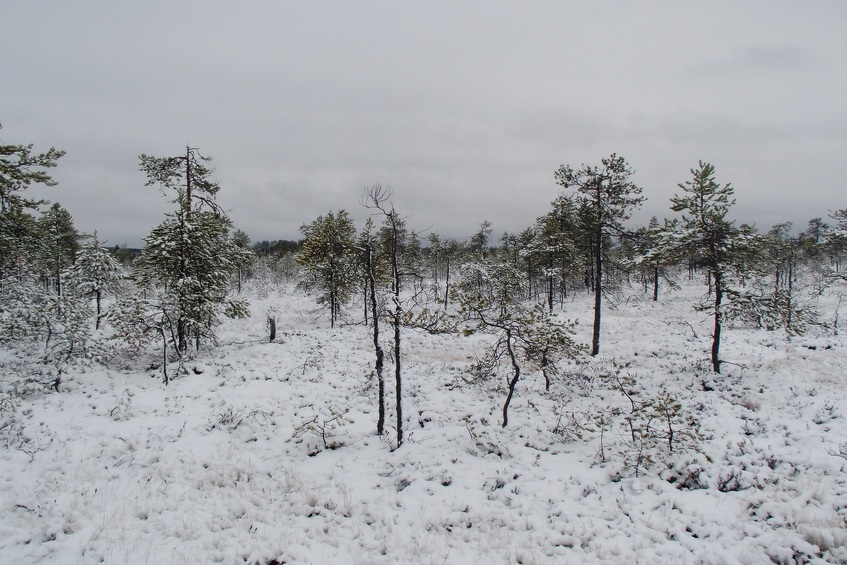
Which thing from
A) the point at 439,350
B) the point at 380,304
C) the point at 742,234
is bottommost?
the point at 439,350

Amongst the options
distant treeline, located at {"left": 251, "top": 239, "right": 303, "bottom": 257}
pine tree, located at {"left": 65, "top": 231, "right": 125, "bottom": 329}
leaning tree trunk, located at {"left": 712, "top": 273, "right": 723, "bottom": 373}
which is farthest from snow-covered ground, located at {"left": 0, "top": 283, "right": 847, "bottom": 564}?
distant treeline, located at {"left": 251, "top": 239, "right": 303, "bottom": 257}

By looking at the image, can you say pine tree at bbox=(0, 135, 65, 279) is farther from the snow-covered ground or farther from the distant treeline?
the distant treeline

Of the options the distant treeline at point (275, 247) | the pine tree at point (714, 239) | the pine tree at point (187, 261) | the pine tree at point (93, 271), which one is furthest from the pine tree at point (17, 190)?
the distant treeline at point (275, 247)


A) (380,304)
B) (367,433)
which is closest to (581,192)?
(380,304)

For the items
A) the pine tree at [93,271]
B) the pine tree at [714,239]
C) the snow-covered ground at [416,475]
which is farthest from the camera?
the pine tree at [93,271]

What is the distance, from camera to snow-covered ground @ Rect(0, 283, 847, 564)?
20.5 feet

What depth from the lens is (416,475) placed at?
8844mm

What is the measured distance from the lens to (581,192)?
62.8 feet

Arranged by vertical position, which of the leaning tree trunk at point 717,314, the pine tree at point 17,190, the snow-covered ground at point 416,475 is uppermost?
the pine tree at point 17,190

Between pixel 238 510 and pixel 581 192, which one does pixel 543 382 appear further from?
pixel 238 510

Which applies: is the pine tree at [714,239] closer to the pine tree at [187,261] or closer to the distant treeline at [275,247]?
the pine tree at [187,261]

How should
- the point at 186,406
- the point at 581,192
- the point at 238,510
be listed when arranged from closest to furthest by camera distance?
1. the point at 238,510
2. the point at 186,406
3. the point at 581,192

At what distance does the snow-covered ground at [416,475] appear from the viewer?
246 inches

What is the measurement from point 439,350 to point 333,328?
930cm
